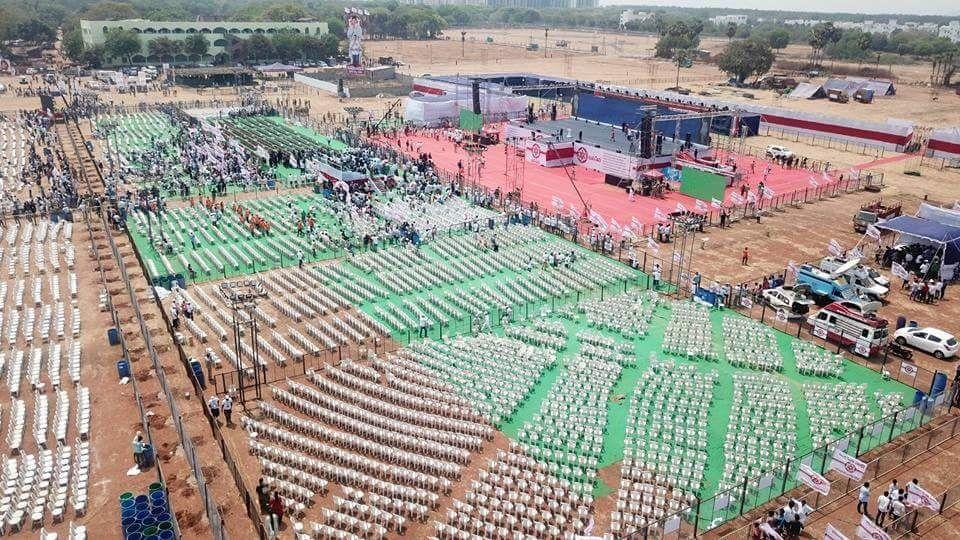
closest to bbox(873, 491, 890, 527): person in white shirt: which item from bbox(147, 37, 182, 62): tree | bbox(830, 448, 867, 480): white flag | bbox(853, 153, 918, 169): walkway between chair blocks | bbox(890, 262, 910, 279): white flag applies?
bbox(830, 448, 867, 480): white flag

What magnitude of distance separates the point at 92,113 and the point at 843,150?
315ft

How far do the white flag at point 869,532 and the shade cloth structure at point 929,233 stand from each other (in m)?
28.4

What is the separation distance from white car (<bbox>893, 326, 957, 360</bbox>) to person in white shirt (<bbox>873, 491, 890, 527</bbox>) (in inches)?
547

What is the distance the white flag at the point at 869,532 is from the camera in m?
18.7

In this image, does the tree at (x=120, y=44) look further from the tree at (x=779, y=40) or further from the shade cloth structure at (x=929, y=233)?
the tree at (x=779, y=40)

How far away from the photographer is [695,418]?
26297mm

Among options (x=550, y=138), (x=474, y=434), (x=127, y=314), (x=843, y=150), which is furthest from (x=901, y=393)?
(x=843, y=150)

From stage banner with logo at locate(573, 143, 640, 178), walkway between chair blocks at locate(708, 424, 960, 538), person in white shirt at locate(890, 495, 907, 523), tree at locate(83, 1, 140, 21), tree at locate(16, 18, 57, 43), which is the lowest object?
walkway between chair blocks at locate(708, 424, 960, 538)

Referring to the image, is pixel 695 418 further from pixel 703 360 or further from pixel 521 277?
pixel 521 277

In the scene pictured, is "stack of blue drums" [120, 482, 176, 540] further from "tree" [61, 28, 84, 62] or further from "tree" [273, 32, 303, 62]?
"tree" [61, 28, 84, 62]

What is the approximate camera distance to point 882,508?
20.2 metres

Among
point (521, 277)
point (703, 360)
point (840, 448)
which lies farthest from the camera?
point (521, 277)

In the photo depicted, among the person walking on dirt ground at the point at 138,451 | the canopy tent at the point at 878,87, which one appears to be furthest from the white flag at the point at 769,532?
the canopy tent at the point at 878,87

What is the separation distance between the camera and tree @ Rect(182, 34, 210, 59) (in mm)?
146500
